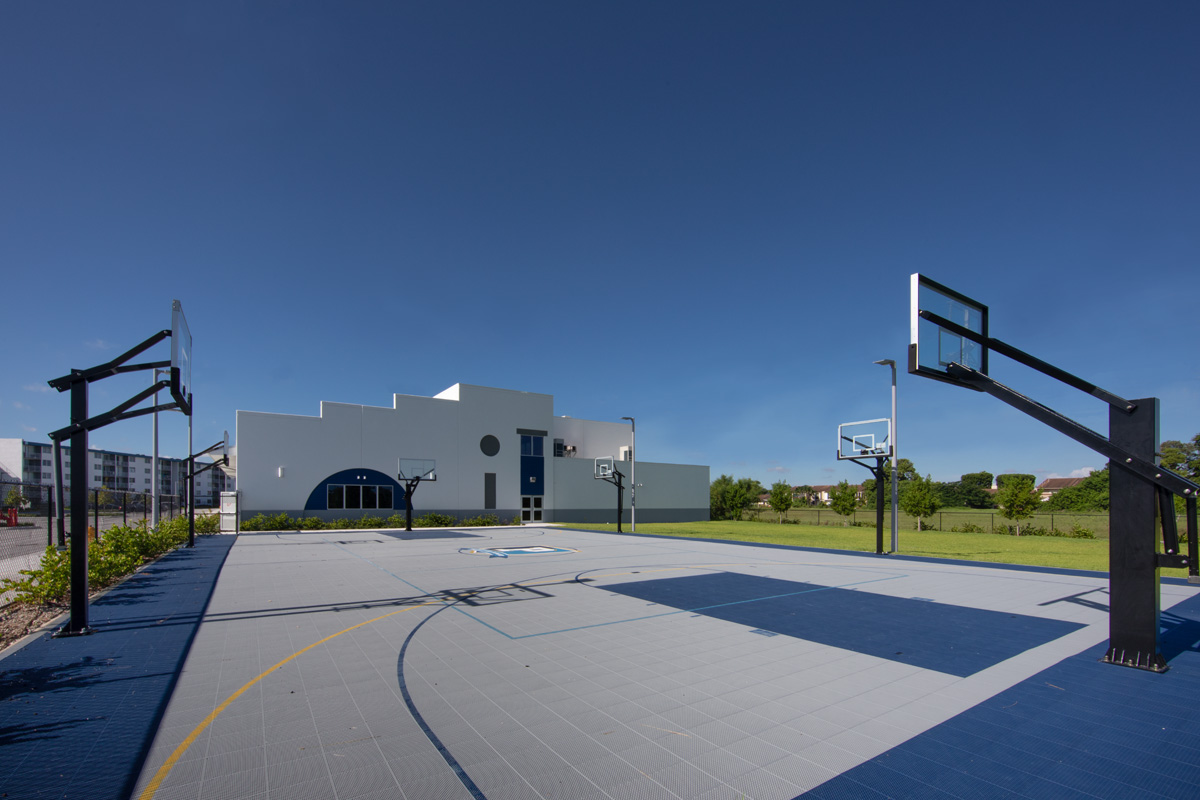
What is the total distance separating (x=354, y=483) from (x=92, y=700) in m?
29.5

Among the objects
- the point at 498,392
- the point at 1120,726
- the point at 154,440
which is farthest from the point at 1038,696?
the point at 498,392

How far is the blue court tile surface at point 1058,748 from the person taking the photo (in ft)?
12.1

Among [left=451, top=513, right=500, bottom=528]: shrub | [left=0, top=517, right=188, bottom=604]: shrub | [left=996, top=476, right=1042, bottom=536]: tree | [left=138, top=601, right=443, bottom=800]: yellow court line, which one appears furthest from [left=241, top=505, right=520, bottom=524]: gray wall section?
[left=996, top=476, right=1042, bottom=536]: tree

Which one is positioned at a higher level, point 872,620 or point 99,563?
point 99,563

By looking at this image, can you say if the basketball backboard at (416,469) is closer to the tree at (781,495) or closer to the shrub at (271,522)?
the shrub at (271,522)

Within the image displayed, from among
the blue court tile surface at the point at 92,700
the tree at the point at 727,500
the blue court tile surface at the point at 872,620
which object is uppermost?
the blue court tile surface at the point at 92,700

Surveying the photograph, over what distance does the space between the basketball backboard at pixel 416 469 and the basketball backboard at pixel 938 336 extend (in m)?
26.5

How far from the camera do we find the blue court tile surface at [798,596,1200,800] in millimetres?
3699

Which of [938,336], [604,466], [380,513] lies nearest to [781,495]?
[604,466]

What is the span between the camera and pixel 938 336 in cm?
791

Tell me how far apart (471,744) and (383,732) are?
2.50 ft

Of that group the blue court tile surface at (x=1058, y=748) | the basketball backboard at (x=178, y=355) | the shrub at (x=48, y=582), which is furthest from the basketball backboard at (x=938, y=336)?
the shrub at (x=48, y=582)

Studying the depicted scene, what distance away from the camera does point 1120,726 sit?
468 cm

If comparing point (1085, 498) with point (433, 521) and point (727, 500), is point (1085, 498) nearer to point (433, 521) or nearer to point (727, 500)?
point (727, 500)
